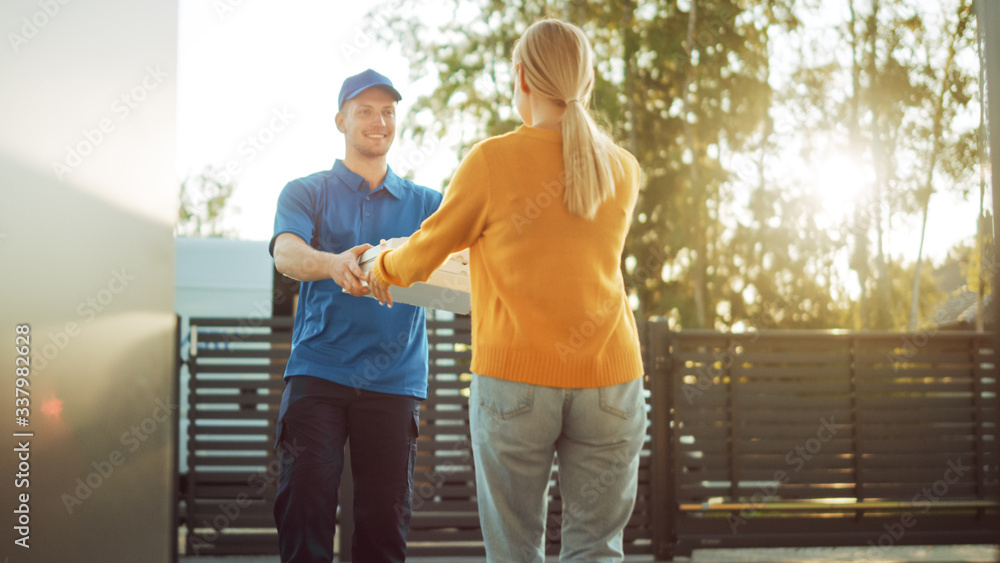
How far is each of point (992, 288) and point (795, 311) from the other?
16.7 metres

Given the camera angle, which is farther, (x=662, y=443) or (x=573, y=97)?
(x=662, y=443)

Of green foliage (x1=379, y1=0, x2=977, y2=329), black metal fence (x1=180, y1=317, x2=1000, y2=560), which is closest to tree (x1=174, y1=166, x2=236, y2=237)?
green foliage (x1=379, y1=0, x2=977, y2=329)

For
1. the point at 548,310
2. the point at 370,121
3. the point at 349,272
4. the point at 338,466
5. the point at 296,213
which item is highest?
the point at 370,121

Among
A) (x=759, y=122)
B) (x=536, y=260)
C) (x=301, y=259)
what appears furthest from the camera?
(x=759, y=122)

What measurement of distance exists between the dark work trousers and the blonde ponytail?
123cm

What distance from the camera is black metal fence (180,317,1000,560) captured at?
560cm

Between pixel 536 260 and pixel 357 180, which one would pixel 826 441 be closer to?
pixel 357 180

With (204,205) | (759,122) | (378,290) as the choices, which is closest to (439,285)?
(378,290)

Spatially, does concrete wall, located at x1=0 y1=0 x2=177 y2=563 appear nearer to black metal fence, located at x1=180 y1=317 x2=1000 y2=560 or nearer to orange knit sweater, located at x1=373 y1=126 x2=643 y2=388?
orange knit sweater, located at x1=373 y1=126 x2=643 y2=388

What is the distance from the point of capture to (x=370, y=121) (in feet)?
9.91

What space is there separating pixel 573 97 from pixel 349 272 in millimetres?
968

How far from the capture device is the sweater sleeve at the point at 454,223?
1.98 meters

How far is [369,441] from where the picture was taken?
9.25 feet

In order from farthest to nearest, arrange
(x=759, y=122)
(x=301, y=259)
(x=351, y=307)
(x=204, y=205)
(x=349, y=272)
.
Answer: (x=204, y=205)
(x=759, y=122)
(x=351, y=307)
(x=301, y=259)
(x=349, y=272)
